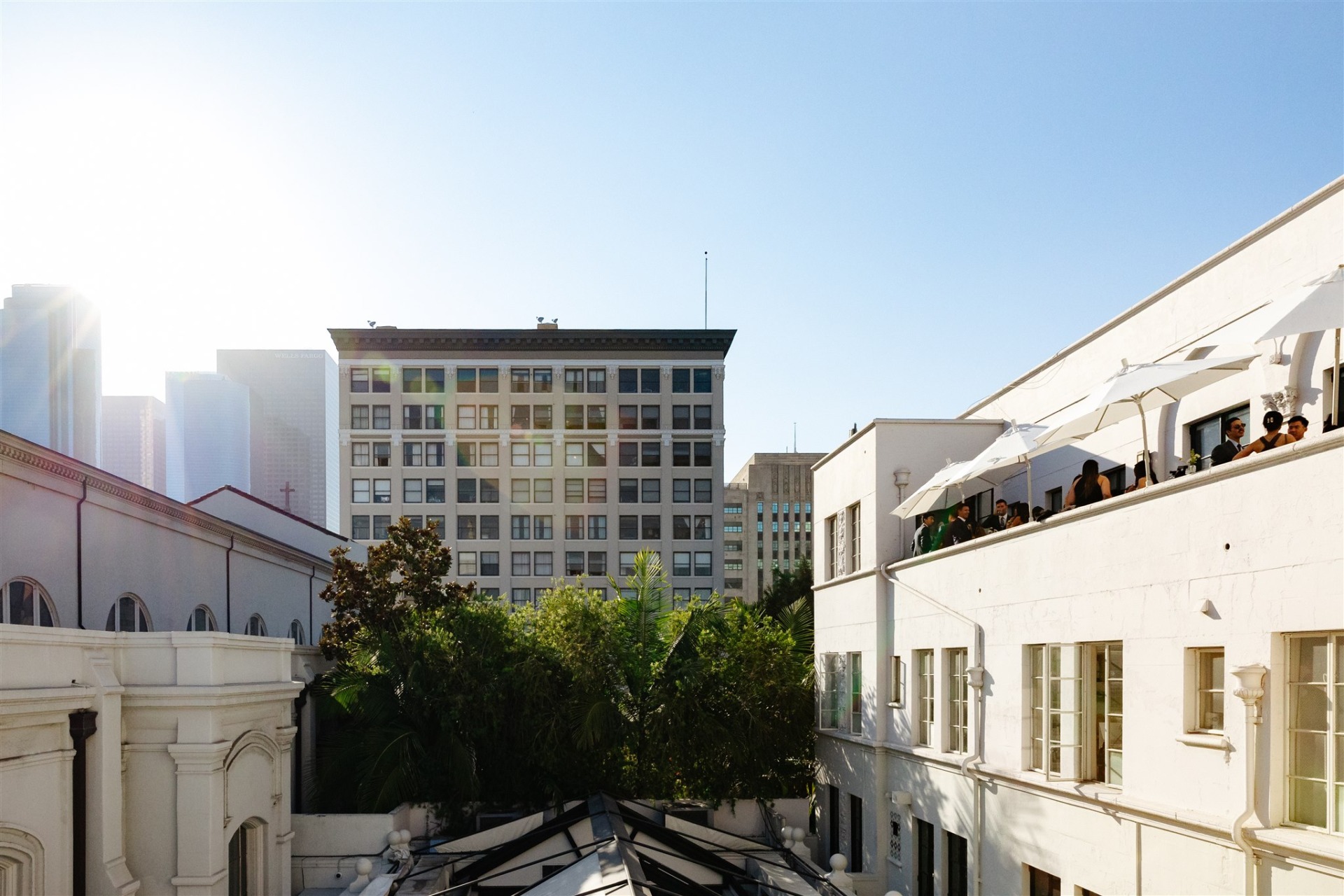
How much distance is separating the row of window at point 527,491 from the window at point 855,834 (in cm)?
5203

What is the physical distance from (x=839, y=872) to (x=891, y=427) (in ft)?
27.7

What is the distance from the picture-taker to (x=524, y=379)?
75500mm

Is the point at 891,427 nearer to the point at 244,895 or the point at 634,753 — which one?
the point at 634,753

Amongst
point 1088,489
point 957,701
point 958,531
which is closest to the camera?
point 1088,489

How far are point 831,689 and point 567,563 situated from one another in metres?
50.6

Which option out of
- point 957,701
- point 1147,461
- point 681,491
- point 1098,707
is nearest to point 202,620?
point 957,701

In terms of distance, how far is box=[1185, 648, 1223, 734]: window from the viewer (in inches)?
448

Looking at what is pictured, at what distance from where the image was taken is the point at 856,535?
23750mm

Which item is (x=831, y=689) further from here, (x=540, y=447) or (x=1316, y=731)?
(x=540, y=447)

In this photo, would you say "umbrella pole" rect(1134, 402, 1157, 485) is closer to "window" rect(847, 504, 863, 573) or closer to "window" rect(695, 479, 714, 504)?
"window" rect(847, 504, 863, 573)

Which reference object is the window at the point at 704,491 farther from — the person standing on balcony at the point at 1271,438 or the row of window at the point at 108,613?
the person standing on balcony at the point at 1271,438

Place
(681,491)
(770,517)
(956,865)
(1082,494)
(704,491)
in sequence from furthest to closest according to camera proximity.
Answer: (770,517) → (681,491) → (704,491) → (956,865) → (1082,494)

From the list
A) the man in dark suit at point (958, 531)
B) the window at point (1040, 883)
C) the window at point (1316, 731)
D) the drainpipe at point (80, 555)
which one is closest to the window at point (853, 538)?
the man in dark suit at point (958, 531)

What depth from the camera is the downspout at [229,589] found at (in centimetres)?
2928
